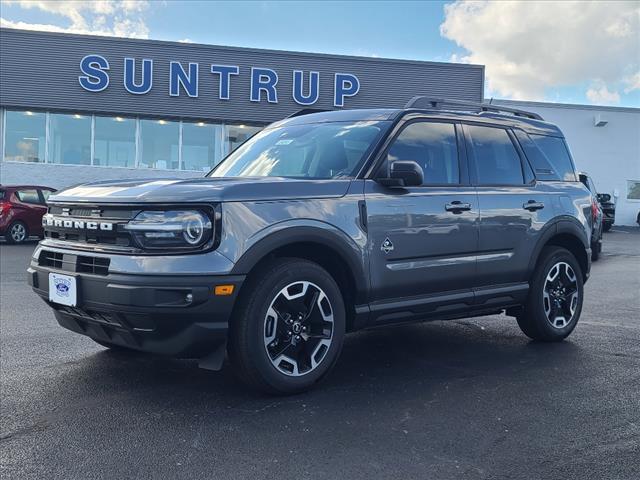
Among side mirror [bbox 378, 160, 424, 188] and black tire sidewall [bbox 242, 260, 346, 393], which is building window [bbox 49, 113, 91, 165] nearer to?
side mirror [bbox 378, 160, 424, 188]

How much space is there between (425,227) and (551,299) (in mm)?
1847

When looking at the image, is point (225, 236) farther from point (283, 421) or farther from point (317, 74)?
point (317, 74)

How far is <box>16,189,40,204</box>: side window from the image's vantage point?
1582 centimetres

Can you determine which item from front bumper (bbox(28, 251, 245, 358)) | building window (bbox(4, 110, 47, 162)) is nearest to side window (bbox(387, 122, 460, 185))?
front bumper (bbox(28, 251, 245, 358))

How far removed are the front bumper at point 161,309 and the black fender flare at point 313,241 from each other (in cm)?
13

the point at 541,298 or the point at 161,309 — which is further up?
the point at 161,309

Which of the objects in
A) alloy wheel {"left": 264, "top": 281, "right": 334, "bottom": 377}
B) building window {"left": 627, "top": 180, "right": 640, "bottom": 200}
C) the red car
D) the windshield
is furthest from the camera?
building window {"left": 627, "top": 180, "right": 640, "bottom": 200}

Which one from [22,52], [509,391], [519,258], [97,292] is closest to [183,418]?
[97,292]

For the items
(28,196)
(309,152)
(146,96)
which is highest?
(146,96)

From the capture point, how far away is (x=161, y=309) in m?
3.46

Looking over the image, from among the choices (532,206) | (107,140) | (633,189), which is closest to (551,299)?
(532,206)

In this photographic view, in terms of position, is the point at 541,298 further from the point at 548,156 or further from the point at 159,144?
the point at 159,144

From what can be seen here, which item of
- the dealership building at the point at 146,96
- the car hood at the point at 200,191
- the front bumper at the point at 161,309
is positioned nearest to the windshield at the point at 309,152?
the car hood at the point at 200,191

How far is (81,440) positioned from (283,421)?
1070 millimetres
